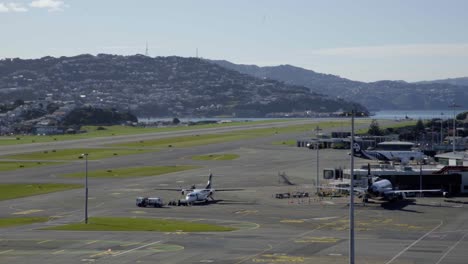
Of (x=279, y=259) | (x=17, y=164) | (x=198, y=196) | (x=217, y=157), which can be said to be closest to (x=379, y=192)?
(x=198, y=196)

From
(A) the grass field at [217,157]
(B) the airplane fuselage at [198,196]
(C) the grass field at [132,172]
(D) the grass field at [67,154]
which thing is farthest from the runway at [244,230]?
(D) the grass field at [67,154]

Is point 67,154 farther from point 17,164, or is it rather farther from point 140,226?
point 140,226

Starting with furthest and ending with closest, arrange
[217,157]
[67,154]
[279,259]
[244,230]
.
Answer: [67,154]
[217,157]
[244,230]
[279,259]

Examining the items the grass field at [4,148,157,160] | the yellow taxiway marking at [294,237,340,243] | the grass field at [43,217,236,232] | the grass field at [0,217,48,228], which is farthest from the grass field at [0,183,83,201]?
the yellow taxiway marking at [294,237,340,243]

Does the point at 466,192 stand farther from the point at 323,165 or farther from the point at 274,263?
the point at 274,263

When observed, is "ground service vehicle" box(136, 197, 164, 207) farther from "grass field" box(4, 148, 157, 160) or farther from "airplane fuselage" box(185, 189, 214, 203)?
"grass field" box(4, 148, 157, 160)

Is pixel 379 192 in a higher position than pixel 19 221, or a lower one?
higher

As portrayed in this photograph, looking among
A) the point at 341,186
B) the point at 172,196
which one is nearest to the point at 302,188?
the point at 341,186

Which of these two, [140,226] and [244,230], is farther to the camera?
[140,226]
